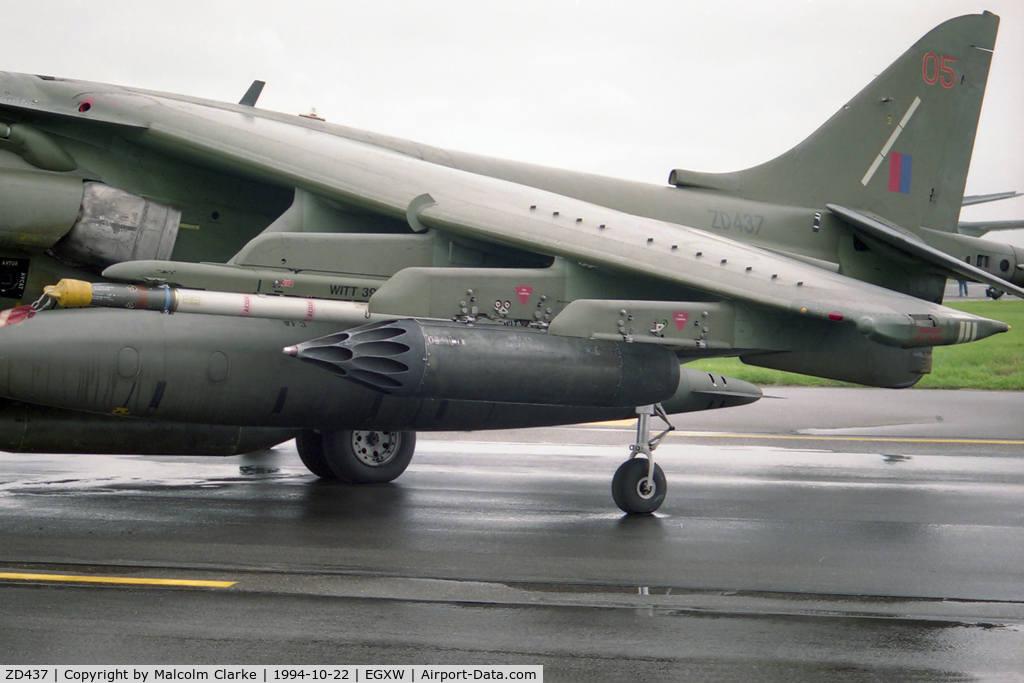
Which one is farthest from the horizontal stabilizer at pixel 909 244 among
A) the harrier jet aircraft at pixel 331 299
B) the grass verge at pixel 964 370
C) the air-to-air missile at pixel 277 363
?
the grass verge at pixel 964 370

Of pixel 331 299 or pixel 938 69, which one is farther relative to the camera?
pixel 938 69

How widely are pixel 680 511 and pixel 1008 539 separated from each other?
261cm

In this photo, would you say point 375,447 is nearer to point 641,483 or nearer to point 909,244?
point 641,483

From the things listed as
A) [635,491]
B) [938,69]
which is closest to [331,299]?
[635,491]

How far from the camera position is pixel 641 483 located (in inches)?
338

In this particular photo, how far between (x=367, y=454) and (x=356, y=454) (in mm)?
136

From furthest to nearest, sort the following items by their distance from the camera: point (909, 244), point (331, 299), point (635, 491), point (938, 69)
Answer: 1. point (938, 69)
2. point (909, 244)
3. point (635, 491)
4. point (331, 299)

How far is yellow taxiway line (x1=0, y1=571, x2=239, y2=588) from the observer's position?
594 centimetres

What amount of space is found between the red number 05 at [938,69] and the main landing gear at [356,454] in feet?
24.5

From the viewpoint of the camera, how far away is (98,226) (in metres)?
8.67

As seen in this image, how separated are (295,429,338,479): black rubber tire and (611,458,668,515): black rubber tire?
10.5 ft

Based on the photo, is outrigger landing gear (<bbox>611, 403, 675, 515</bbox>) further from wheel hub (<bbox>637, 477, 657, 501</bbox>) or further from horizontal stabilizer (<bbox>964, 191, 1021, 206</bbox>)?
horizontal stabilizer (<bbox>964, 191, 1021, 206</bbox>)
